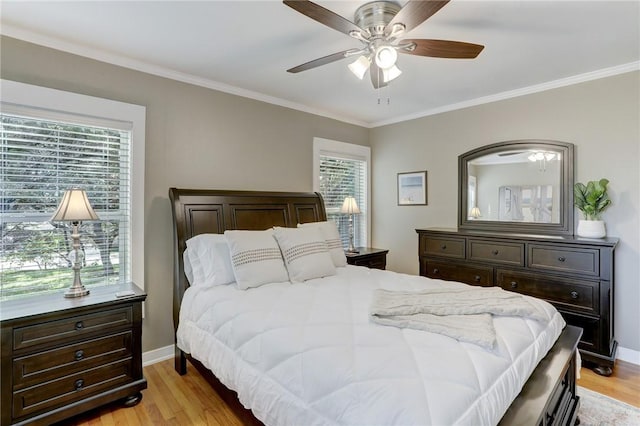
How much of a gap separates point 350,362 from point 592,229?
9.22 feet

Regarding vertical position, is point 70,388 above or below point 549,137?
below

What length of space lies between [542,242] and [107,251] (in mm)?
A: 3757

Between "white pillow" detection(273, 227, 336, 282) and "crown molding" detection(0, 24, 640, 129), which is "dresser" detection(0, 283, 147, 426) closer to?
"white pillow" detection(273, 227, 336, 282)

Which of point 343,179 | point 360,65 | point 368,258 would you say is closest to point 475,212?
point 368,258

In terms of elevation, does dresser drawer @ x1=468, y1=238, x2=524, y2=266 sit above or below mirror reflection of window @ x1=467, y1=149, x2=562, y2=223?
below

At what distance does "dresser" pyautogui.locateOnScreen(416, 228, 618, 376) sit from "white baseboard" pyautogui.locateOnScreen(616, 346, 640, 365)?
22 centimetres

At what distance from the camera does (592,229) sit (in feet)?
9.40

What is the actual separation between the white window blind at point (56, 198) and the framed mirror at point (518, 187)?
11.7 feet

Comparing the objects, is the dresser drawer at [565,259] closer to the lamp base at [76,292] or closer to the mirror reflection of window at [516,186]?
the mirror reflection of window at [516,186]

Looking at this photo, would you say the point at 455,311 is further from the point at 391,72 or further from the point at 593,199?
the point at 593,199

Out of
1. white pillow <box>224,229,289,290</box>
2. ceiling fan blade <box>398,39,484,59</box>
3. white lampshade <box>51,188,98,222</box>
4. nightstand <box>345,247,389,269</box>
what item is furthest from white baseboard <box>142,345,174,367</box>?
ceiling fan blade <box>398,39,484,59</box>

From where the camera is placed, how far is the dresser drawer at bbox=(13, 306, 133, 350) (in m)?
1.89

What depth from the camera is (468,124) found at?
151 inches

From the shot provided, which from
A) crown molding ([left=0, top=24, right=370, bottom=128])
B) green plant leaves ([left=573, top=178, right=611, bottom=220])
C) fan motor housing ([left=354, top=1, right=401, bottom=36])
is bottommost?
green plant leaves ([left=573, top=178, right=611, bottom=220])
